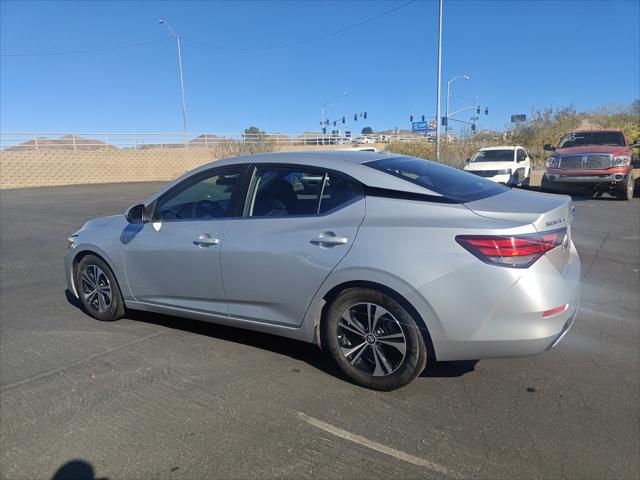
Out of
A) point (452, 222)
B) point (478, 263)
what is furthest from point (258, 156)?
point (478, 263)

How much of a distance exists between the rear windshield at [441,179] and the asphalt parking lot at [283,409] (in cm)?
134

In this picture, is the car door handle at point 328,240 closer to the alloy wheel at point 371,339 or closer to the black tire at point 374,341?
the black tire at point 374,341

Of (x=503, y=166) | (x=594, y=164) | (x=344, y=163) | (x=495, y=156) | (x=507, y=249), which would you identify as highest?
(x=344, y=163)

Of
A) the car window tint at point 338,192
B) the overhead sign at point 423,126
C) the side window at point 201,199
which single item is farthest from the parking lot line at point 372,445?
the overhead sign at point 423,126

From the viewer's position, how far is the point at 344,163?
369 centimetres

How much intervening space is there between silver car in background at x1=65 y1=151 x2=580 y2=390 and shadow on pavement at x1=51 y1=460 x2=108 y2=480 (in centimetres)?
151

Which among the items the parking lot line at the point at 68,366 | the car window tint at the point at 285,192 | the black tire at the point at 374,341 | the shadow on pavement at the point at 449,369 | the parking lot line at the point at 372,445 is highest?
the car window tint at the point at 285,192

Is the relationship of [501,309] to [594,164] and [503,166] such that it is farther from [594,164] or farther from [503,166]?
[503,166]

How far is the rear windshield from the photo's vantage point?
3409 mm

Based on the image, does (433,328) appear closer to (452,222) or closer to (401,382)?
(401,382)

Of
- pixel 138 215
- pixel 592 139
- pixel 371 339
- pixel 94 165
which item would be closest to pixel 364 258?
pixel 371 339

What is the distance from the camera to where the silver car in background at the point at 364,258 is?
299cm

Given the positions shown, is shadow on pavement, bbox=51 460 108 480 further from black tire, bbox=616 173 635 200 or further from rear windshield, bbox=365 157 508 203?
black tire, bbox=616 173 635 200

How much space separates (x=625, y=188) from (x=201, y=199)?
14.4 metres
